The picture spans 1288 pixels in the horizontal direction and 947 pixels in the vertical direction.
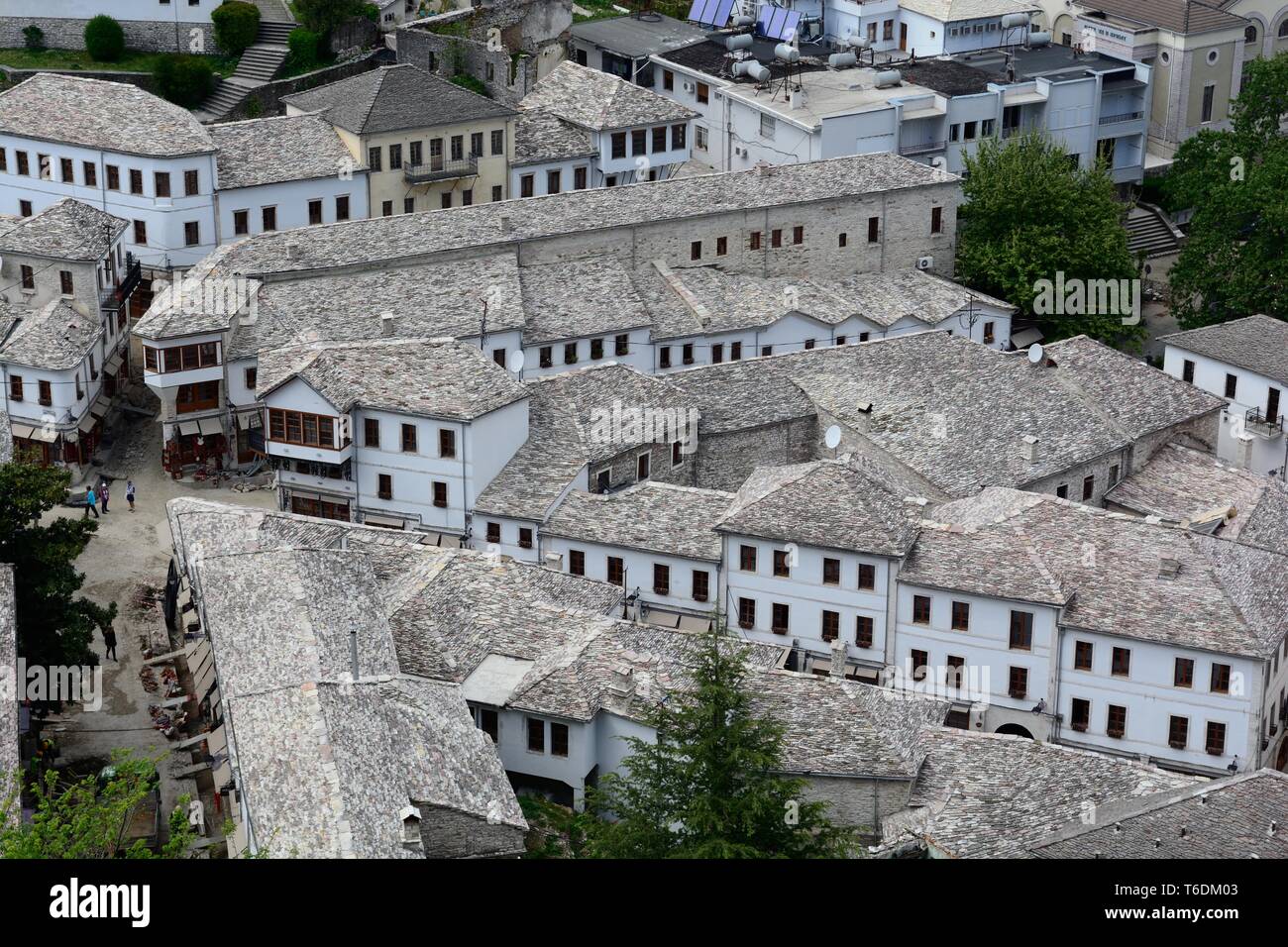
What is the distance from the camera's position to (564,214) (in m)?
90.5

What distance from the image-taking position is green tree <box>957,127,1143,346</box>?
3735 inches

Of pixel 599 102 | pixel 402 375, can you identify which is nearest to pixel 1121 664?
pixel 402 375

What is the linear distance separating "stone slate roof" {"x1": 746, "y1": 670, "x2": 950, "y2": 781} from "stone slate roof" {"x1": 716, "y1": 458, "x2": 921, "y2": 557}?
6.84 m

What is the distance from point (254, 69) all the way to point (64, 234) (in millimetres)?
19884

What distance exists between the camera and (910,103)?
336ft

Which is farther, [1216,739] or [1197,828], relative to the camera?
[1216,739]

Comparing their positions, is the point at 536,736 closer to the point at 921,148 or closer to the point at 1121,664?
the point at 1121,664

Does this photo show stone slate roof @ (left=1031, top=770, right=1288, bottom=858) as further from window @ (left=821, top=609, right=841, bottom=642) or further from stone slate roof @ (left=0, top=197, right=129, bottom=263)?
stone slate roof @ (left=0, top=197, right=129, bottom=263)

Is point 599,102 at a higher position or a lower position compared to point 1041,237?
higher

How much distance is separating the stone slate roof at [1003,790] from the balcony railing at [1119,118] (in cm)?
5255

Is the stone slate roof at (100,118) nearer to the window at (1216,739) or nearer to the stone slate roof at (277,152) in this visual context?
the stone slate roof at (277,152)

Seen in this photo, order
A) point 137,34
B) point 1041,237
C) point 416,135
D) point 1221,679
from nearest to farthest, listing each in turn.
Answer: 1. point 1221,679
2. point 416,135
3. point 1041,237
4. point 137,34

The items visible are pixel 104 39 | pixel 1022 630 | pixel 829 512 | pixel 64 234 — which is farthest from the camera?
pixel 104 39
